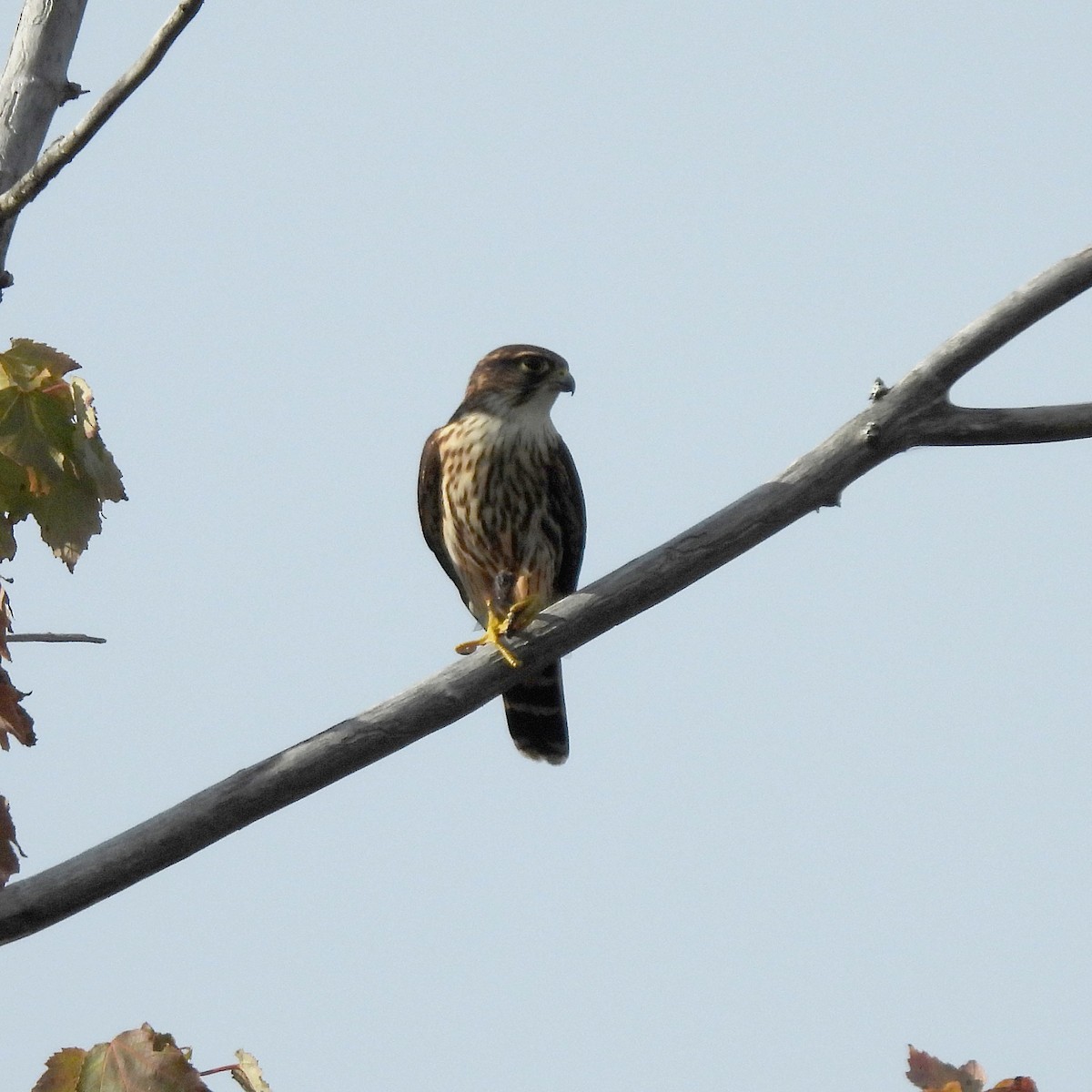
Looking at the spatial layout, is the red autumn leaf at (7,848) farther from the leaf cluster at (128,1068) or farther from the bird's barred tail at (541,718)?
the bird's barred tail at (541,718)

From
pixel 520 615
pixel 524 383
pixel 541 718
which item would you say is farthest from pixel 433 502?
pixel 520 615

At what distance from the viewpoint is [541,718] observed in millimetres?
5742

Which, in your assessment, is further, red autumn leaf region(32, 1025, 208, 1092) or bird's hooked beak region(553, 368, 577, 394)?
bird's hooked beak region(553, 368, 577, 394)

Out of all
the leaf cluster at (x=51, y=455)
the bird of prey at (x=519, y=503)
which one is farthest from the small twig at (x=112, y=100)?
the bird of prey at (x=519, y=503)

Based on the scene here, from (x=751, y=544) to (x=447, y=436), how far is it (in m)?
2.45

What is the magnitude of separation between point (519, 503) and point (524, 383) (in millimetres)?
470

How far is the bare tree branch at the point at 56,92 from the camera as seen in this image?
307cm

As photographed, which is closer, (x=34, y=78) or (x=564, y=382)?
(x=34, y=78)

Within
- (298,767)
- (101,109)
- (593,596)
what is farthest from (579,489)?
(101,109)

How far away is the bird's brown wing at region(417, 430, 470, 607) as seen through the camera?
19.3ft

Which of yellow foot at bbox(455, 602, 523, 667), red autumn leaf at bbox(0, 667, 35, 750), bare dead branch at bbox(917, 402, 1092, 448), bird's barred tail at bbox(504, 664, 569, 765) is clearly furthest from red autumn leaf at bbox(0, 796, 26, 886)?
bird's barred tail at bbox(504, 664, 569, 765)

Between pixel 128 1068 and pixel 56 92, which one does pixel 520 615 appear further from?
pixel 128 1068

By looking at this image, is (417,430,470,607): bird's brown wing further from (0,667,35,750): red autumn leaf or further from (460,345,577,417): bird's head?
(0,667,35,750): red autumn leaf

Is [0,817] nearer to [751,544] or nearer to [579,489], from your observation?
[751,544]
